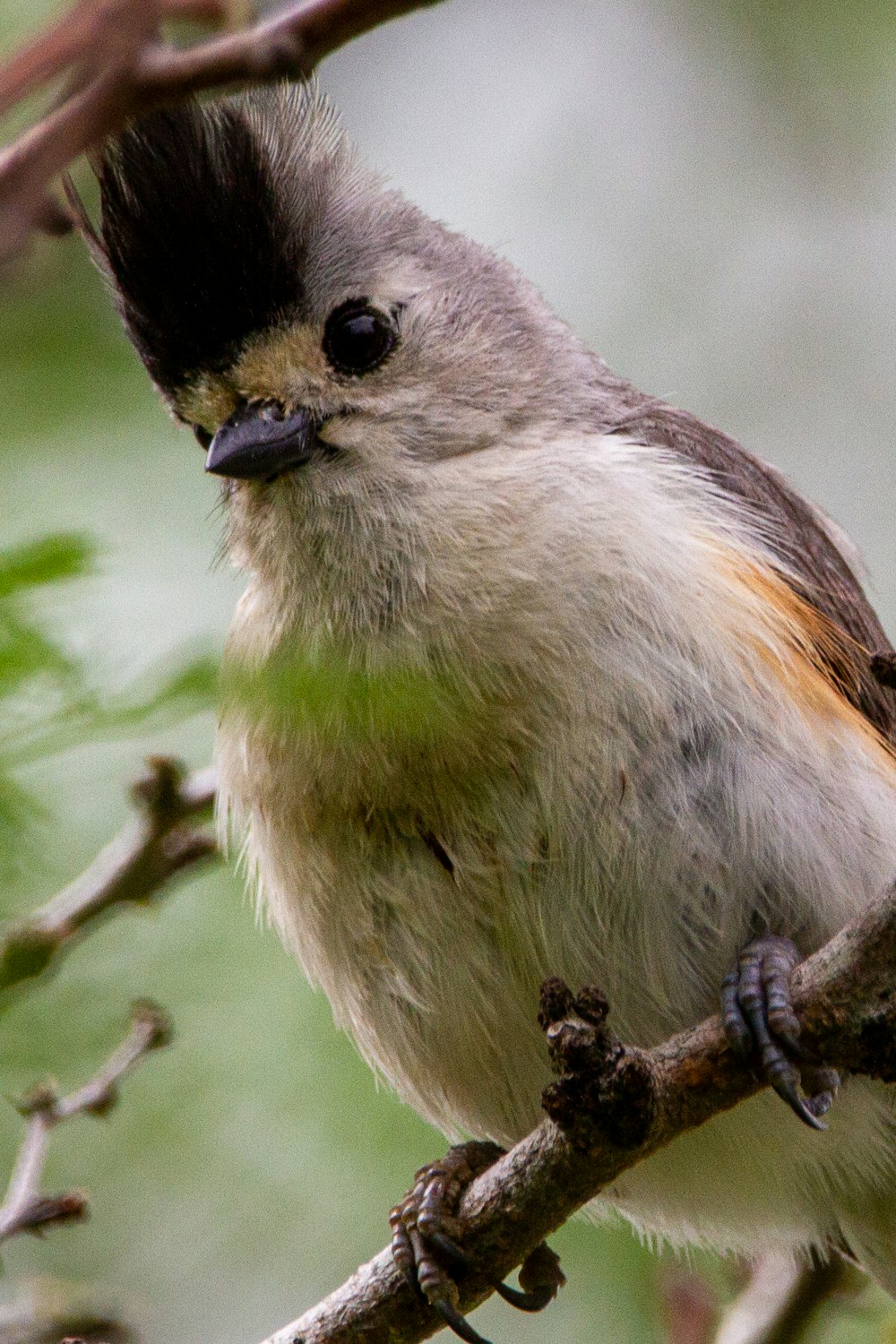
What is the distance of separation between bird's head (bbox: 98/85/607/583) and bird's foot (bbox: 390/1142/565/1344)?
1475 mm

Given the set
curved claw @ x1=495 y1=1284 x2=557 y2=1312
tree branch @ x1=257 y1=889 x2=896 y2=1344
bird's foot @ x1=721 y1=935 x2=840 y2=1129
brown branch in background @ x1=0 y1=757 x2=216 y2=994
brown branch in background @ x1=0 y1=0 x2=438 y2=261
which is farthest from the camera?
curved claw @ x1=495 y1=1284 x2=557 y2=1312

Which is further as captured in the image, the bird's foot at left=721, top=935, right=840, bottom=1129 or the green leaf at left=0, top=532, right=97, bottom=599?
the bird's foot at left=721, top=935, right=840, bottom=1129

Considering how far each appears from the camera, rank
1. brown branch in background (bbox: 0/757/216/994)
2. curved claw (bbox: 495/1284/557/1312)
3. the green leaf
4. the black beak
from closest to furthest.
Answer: the green leaf
brown branch in background (bbox: 0/757/216/994)
the black beak
curved claw (bbox: 495/1284/557/1312)

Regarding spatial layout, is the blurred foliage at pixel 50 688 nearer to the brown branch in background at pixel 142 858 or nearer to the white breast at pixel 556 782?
the brown branch in background at pixel 142 858

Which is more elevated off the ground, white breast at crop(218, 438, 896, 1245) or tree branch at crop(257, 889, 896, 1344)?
white breast at crop(218, 438, 896, 1245)

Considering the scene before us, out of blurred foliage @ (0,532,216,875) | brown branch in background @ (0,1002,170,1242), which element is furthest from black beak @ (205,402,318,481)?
blurred foliage @ (0,532,216,875)

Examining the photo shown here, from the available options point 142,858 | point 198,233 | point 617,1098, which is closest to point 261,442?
point 198,233

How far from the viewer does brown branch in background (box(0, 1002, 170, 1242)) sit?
10.1 feet

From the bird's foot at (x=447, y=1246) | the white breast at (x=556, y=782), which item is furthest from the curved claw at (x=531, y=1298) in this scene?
the white breast at (x=556, y=782)

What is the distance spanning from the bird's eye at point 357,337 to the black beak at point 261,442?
185mm

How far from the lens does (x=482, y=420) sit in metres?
3.65

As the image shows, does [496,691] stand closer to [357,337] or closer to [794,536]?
[357,337]

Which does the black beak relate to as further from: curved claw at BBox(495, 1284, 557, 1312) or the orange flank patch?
curved claw at BBox(495, 1284, 557, 1312)

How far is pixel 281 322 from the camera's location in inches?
141
